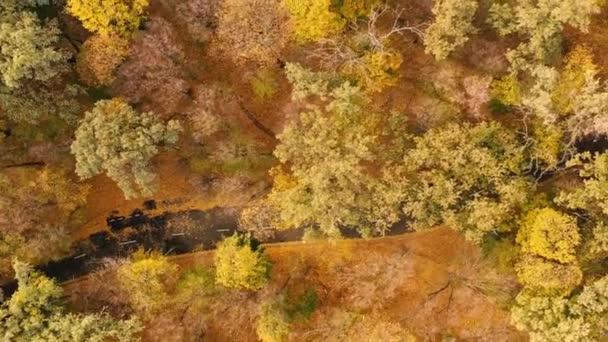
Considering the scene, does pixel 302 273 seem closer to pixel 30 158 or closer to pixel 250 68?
pixel 250 68

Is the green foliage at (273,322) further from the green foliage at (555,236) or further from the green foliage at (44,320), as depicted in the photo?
the green foliage at (555,236)

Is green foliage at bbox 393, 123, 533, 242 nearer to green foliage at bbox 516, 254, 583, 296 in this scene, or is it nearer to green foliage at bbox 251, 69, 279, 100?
green foliage at bbox 516, 254, 583, 296

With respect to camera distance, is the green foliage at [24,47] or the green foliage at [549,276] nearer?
the green foliage at [24,47]

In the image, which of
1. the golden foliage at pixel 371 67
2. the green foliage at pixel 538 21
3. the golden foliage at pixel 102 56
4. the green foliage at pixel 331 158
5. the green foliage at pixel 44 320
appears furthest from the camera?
the golden foliage at pixel 371 67

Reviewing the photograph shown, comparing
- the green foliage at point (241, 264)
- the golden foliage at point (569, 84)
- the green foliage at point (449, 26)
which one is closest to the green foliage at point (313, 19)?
the green foliage at point (449, 26)

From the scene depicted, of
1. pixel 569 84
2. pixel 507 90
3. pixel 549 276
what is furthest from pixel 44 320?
pixel 569 84

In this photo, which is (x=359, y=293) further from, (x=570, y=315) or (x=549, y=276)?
(x=570, y=315)
